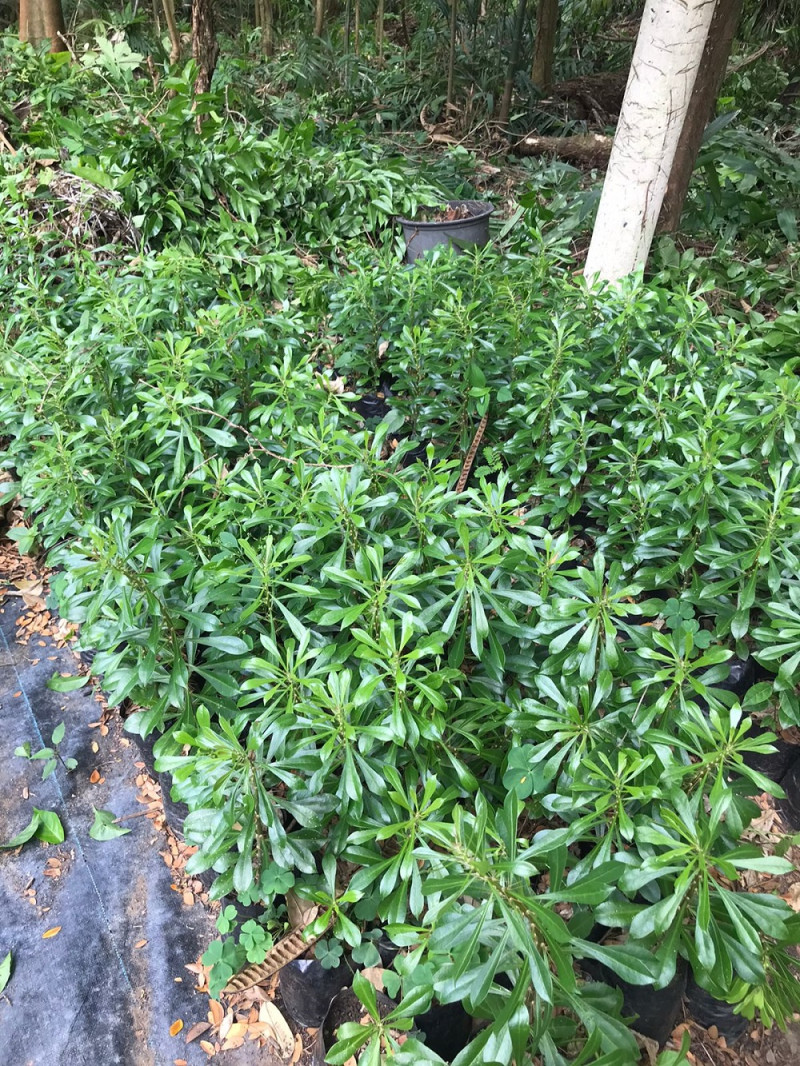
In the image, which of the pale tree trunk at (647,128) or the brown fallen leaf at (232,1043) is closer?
the brown fallen leaf at (232,1043)

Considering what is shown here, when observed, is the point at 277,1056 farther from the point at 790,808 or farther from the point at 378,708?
the point at 790,808

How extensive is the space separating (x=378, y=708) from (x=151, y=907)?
1075 millimetres

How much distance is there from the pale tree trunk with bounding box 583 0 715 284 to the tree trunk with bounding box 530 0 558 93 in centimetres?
463

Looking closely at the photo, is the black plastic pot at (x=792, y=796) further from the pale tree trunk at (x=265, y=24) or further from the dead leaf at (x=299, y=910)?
the pale tree trunk at (x=265, y=24)

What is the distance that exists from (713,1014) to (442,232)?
3.76 metres

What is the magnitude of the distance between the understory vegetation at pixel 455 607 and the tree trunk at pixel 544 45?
4.98 meters

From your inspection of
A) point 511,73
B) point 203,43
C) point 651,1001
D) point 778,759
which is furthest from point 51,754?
point 511,73

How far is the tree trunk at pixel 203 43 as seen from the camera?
14.9 ft

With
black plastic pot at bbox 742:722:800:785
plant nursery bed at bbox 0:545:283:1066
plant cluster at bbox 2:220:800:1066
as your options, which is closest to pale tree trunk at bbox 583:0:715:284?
plant cluster at bbox 2:220:800:1066

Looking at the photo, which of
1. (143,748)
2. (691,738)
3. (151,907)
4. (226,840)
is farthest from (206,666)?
(691,738)

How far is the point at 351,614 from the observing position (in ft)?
4.89

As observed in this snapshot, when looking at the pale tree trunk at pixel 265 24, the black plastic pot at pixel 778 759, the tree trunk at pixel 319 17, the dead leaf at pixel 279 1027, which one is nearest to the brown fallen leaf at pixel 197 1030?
the dead leaf at pixel 279 1027

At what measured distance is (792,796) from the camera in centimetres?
209

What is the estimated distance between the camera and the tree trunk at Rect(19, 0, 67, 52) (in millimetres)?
5543
